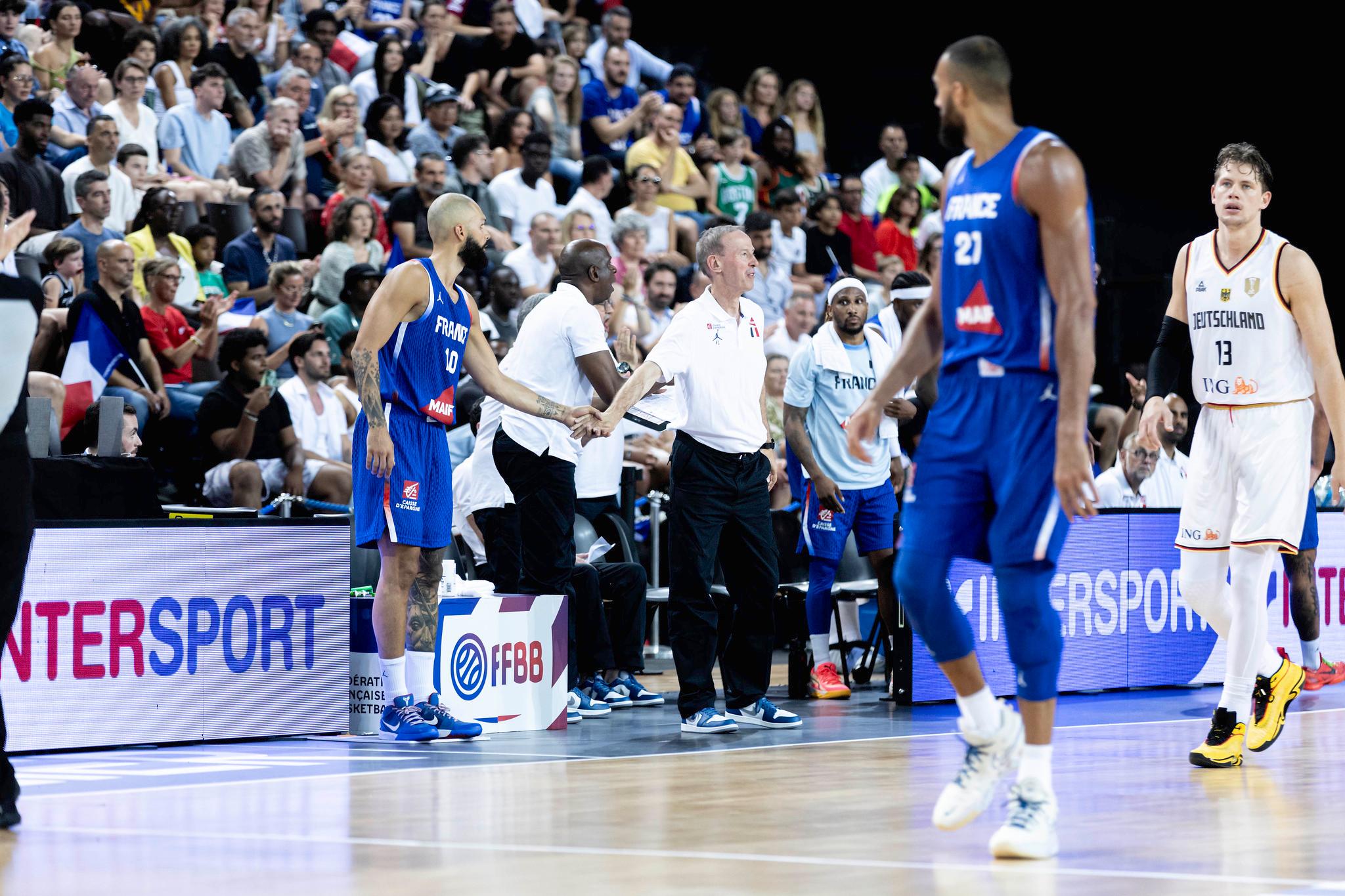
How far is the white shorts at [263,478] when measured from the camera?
34.2 ft

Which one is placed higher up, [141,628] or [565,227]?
[565,227]

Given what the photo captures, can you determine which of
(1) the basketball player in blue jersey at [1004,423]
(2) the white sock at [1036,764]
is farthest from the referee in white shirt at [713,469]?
(2) the white sock at [1036,764]

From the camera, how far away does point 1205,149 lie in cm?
1598

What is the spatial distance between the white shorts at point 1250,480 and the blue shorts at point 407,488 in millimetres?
3107

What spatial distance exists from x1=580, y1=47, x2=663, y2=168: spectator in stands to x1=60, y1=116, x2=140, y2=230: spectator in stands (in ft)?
18.6

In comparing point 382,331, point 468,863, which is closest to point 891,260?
point 382,331

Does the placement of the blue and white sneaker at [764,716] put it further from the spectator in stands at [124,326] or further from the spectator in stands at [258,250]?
the spectator in stands at [258,250]

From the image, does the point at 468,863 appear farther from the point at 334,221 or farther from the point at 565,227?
the point at 565,227

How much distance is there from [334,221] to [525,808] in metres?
8.32

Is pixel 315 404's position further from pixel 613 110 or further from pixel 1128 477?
pixel 613 110

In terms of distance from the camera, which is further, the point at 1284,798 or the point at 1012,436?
the point at 1284,798

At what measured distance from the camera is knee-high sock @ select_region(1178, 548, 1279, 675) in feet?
22.7

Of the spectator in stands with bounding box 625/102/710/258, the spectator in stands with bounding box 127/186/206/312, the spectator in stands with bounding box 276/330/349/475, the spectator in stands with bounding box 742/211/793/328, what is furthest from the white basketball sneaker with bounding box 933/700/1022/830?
the spectator in stands with bounding box 625/102/710/258

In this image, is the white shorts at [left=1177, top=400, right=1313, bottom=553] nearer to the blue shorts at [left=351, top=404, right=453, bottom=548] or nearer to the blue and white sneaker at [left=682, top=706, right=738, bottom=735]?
the blue and white sneaker at [left=682, top=706, right=738, bottom=735]
